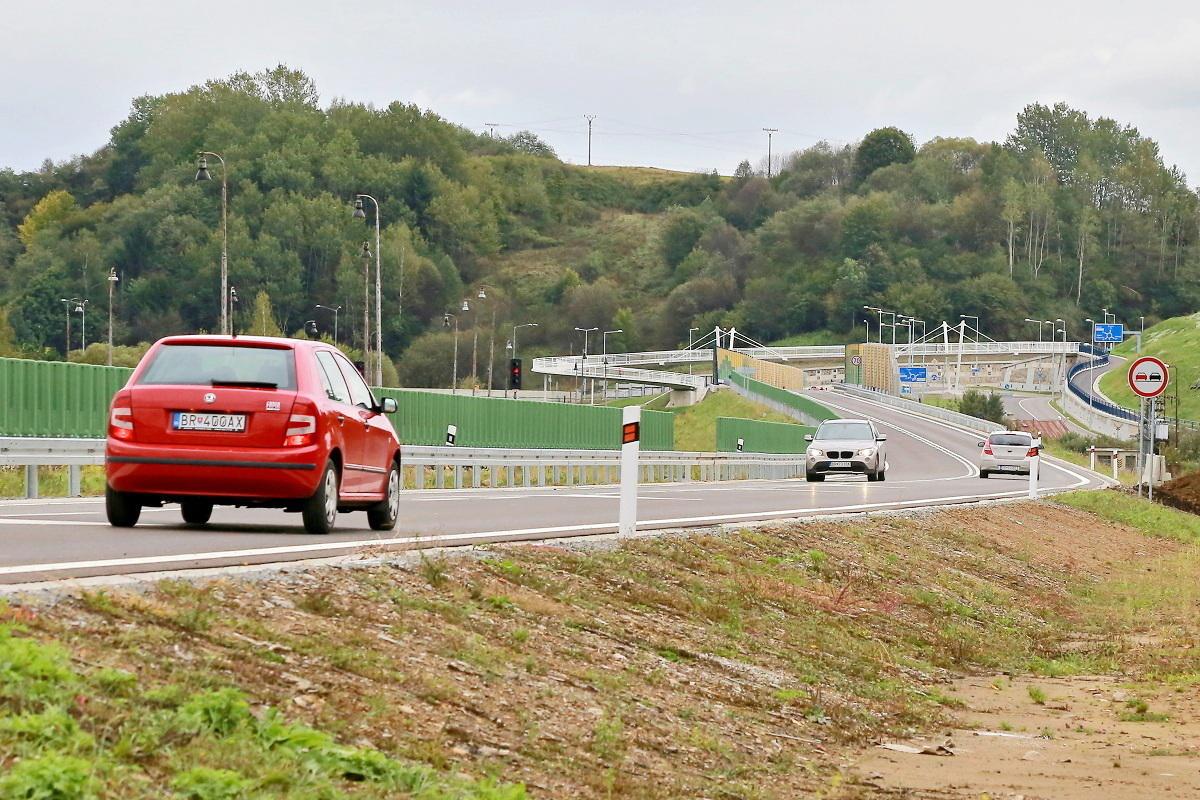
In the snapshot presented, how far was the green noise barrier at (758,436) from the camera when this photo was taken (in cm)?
6794

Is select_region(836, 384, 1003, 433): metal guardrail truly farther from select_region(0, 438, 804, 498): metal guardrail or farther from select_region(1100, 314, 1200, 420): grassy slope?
select_region(0, 438, 804, 498): metal guardrail

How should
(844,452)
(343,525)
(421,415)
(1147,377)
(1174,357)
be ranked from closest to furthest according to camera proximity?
(343,525)
(1147,377)
(421,415)
(844,452)
(1174,357)

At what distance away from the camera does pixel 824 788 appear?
8.20 metres

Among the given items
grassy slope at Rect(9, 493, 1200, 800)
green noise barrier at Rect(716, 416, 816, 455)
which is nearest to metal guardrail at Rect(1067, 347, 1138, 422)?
green noise barrier at Rect(716, 416, 816, 455)

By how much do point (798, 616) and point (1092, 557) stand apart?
49.5ft

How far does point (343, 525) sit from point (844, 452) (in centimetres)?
3170

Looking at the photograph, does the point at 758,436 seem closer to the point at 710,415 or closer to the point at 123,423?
the point at 123,423

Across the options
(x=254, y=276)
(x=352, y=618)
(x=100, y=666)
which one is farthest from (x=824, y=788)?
(x=254, y=276)

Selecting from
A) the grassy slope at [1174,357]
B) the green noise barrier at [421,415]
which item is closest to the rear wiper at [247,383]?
the green noise barrier at [421,415]

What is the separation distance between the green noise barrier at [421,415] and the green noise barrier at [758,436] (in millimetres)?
9671

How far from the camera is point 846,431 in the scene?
4834 cm

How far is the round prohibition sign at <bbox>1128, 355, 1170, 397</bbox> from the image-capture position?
30.6 m

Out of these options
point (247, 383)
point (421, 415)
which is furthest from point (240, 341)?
point (421, 415)

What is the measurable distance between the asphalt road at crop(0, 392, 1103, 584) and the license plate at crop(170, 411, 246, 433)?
2.67 ft
